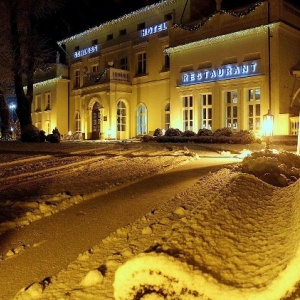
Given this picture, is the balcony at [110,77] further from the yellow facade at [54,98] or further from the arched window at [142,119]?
the yellow facade at [54,98]

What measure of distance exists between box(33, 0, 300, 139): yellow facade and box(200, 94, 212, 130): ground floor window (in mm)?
63

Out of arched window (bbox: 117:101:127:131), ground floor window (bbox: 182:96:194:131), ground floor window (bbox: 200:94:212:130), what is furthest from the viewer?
arched window (bbox: 117:101:127:131)

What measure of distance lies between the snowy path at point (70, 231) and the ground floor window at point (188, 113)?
1882cm

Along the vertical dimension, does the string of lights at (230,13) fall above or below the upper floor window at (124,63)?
above

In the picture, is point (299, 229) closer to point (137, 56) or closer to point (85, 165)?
point (85, 165)

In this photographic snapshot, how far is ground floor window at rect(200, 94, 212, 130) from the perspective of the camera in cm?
2620

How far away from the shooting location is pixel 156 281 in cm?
371

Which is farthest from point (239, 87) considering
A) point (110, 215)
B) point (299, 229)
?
point (299, 229)

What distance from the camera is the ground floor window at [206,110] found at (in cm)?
2620

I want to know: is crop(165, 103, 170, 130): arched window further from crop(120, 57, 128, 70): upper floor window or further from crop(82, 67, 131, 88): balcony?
crop(120, 57, 128, 70): upper floor window

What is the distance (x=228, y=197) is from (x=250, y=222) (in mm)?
899

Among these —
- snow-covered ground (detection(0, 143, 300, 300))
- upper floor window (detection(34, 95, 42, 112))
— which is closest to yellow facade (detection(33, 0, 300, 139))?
upper floor window (detection(34, 95, 42, 112))

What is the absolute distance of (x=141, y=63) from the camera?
106 ft

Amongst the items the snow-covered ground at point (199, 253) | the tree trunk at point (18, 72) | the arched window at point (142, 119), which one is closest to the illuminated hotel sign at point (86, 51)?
the arched window at point (142, 119)
